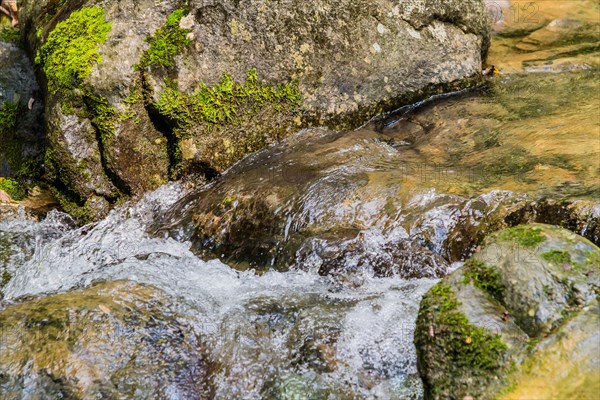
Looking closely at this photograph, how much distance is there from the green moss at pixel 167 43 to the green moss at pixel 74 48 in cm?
36

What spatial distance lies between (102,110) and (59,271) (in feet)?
4.32

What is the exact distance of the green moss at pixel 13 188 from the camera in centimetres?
496

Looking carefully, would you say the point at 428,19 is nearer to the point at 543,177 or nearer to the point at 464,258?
the point at 543,177

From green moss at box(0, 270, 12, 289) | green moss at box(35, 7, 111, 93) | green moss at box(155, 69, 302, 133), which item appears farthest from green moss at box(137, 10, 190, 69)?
green moss at box(0, 270, 12, 289)

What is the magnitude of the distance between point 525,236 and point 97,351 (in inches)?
85.5

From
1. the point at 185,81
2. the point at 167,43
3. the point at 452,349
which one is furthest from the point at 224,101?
the point at 452,349

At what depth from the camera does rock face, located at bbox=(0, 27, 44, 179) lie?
17.0ft

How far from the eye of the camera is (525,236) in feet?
8.58

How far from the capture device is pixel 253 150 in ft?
15.8

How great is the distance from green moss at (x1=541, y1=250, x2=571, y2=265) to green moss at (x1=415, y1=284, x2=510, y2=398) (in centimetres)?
45

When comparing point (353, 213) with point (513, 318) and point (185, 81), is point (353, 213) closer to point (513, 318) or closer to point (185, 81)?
point (513, 318)

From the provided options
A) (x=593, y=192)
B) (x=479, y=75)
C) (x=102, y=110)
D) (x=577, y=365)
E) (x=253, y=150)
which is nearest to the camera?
(x=577, y=365)

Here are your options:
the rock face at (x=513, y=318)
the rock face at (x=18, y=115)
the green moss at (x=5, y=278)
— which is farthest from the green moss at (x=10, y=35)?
the rock face at (x=513, y=318)

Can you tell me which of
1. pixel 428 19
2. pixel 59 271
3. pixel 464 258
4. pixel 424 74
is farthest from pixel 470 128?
pixel 59 271
